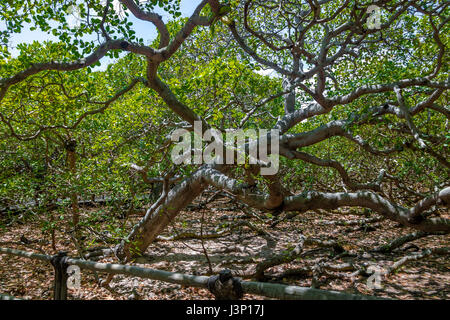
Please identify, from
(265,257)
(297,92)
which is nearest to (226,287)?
(265,257)

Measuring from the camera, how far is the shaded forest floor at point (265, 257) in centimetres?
471

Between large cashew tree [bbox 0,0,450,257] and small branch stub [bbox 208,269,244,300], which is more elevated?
large cashew tree [bbox 0,0,450,257]

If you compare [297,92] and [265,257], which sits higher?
[297,92]

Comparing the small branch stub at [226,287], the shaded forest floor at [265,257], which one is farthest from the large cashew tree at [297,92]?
the small branch stub at [226,287]

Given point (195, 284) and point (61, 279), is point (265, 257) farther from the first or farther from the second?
point (195, 284)

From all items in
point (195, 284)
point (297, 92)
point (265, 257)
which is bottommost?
point (265, 257)

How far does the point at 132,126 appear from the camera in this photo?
676 cm

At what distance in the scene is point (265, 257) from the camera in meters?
6.45

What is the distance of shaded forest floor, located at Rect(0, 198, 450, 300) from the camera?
471 cm

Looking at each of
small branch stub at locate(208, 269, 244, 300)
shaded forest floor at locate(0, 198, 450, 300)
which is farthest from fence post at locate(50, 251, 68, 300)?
shaded forest floor at locate(0, 198, 450, 300)

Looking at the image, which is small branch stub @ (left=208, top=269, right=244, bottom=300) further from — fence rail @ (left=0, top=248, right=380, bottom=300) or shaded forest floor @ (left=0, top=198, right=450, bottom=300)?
shaded forest floor @ (left=0, top=198, right=450, bottom=300)

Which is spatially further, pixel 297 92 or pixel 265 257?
pixel 297 92

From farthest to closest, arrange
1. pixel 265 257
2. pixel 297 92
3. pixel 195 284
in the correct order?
pixel 297 92 → pixel 265 257 → pixel 195 284

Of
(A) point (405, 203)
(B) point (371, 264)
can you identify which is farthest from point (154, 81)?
(A) point (405, 203)
